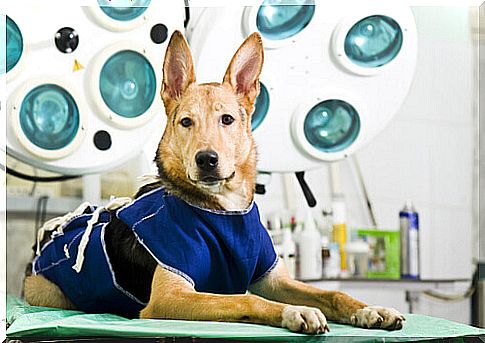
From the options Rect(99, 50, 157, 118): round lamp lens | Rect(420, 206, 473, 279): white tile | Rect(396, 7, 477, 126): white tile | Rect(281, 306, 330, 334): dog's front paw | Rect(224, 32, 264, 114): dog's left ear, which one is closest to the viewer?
Rect(281, 306, 330, 334): dog's front paw

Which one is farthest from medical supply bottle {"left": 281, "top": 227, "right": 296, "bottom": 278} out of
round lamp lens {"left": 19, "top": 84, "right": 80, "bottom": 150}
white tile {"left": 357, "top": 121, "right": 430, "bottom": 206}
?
round lamp lens {"left": 19, "top": 84, "right": 80, "bottom": 150}

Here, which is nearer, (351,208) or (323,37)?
(323,37)

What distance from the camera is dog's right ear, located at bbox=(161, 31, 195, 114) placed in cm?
153

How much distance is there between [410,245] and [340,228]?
0.18 meters

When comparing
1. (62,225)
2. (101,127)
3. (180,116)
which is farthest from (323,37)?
(62,225)

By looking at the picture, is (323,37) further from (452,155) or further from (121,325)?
(121,325)

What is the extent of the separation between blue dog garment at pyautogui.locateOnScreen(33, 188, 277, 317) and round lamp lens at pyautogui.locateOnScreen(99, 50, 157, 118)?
24 centimetres

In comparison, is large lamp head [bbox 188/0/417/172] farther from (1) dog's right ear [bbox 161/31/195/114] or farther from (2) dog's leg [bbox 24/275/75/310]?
(2) dog's leg [bbox 24/275/75/310]

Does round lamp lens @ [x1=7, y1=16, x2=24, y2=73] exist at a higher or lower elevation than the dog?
higher

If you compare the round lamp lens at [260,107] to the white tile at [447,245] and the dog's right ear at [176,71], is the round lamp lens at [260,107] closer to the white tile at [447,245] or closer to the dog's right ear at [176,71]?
the dog's right ear at [176,71]

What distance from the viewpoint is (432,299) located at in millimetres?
2062

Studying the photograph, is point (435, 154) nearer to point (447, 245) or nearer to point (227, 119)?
point (447, 245)

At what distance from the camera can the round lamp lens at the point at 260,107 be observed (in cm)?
162

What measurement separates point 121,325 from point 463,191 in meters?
0.97
